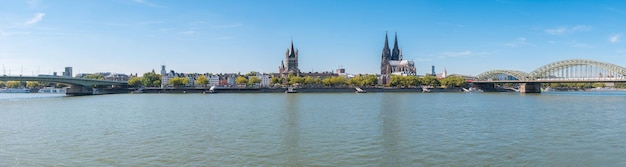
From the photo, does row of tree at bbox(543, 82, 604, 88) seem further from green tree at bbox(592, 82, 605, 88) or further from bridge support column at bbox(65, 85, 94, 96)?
bridge support column at bbox(65, 85, 94, 96)

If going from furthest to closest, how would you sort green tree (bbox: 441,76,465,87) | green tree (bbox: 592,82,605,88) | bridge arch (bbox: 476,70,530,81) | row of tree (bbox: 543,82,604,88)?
green tree (bbox: 592,82,605,88) → row of tree (bbox: 543,82,604,88) → green tree (bbox: 441,76,465,87) → bridge arch (bbox: 476,70,530,81)

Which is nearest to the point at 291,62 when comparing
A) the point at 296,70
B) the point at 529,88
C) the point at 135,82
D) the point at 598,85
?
the point at 296,70

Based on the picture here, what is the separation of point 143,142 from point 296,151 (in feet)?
20.6

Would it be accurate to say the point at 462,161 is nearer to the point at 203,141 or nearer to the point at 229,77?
the point at 203,141

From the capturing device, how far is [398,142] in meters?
17.8

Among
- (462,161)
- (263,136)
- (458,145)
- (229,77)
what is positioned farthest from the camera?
(229,77)

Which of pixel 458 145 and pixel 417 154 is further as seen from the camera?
pixel 458 145

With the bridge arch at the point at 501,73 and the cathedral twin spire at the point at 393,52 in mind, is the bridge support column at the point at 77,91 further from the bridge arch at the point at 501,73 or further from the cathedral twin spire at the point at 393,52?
the cathedral twin spire at the point at 393,52

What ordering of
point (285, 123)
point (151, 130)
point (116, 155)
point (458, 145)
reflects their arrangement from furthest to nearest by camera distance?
point (285, 123), point (151, 130), point (458, 145), point (116, 155)

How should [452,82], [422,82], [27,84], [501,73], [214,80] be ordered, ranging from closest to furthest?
[452,82]
[422,82]
[501,73]
[27,84]
[214,80]

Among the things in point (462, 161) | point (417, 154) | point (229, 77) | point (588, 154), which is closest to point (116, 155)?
point (417, 154)

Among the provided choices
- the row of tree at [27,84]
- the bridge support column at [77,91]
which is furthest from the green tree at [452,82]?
the row of tree at [27,84]

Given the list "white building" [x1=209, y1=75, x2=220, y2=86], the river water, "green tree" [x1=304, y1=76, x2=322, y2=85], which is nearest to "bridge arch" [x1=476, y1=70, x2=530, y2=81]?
"green tree" [x1=304, y1=76, x2=322, y2=85]

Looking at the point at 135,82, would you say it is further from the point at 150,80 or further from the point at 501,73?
the point at 501,73
